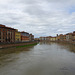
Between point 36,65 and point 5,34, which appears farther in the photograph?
point 5,34

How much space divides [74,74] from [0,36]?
44.7 m

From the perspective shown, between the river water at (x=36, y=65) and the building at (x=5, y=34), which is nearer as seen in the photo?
the river water at (x=36, y=65)

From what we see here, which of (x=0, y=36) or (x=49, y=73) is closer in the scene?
(x=49, y=73)

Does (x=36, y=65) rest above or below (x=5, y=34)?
below

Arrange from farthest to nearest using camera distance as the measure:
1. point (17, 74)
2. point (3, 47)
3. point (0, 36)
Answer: point (0, 36), point (3, 47), point (17, 74)

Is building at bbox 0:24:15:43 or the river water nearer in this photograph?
the river water

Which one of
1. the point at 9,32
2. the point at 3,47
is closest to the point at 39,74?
the point at 3,47

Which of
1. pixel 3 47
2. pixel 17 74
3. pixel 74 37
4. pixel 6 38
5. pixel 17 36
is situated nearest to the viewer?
pixel 17 74

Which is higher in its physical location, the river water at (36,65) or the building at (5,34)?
the building at (5,34)

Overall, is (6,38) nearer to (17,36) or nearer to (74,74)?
(17,36)

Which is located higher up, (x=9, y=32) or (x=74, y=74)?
(x=9, y=32)

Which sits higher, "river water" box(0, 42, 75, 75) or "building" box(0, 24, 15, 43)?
"building" box(0, 24, 15, 43)

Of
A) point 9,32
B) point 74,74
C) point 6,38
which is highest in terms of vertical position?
point 9,32

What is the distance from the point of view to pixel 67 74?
11148 millimetres
